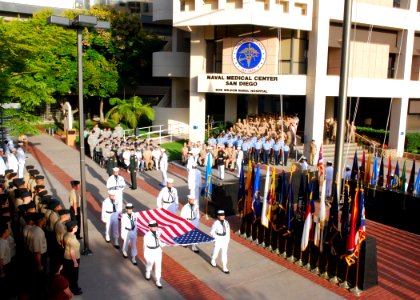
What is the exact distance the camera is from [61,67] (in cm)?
3334

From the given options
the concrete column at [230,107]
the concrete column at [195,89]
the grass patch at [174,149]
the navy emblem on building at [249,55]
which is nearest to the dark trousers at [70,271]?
the grass patch at [174,149]

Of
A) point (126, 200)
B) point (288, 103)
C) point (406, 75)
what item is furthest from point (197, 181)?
point (288, 103)

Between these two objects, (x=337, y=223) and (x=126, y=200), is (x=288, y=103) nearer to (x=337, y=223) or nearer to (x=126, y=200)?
(x=126, y=200)

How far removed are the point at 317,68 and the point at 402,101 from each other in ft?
26.7

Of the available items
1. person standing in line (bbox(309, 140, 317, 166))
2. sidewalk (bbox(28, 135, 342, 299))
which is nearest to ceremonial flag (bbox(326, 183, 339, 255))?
sidewalk (bbox(28, 135, 342, 299))

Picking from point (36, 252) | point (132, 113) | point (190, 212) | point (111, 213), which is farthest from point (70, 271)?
point (132, 113)

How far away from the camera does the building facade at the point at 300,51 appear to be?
84.1 feet

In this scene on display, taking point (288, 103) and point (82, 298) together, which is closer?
point (82, 298)

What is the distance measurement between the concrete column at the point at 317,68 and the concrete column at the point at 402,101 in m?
7.03

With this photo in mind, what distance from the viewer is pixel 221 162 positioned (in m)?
20.2

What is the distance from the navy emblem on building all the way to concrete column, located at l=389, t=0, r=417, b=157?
10.0 meters

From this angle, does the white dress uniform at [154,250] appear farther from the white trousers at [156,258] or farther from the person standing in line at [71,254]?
the person standing in line at [71,254]

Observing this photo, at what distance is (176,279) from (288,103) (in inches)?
1116

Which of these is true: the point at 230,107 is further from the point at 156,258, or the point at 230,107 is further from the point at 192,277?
the point at 156,258
